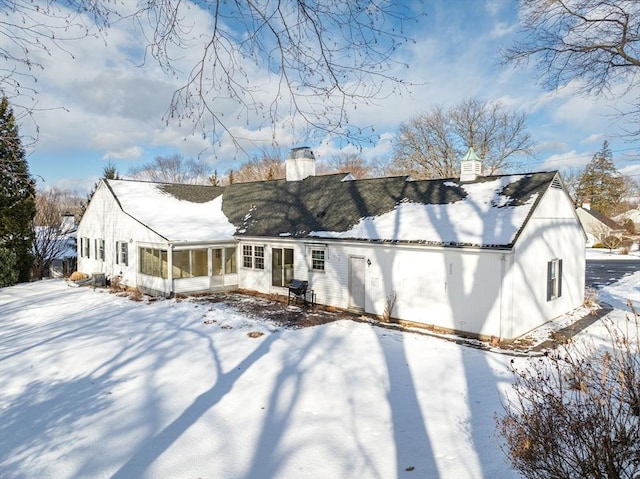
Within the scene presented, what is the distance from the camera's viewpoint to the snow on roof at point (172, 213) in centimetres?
1781

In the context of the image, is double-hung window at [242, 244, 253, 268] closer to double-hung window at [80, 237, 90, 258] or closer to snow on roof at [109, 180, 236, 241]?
snow on roof at [109, 180, 236, 241]

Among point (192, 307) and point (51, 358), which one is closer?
point (51, 358)

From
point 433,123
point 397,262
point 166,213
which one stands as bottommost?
point 397,262

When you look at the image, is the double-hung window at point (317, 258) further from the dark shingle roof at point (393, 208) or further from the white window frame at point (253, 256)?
the white window frame at point (253, 256)

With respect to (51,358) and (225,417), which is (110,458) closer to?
(225,417)

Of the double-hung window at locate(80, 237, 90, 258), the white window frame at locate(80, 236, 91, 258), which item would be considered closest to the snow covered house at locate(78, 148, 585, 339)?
the white window frame at locate(80, 236, 91, 258)

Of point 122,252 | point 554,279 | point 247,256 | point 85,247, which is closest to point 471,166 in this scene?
point 554,279

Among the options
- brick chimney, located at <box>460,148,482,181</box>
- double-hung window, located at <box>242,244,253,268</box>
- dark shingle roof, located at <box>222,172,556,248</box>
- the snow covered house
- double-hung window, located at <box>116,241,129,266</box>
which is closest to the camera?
the snow covered house

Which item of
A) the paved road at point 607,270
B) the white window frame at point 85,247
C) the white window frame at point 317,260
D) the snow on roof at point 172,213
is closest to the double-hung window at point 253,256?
the snow on roof at point 172,213

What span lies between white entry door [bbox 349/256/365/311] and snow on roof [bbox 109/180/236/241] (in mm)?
6655

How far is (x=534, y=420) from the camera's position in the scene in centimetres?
400

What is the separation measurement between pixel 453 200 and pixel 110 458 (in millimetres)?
12036

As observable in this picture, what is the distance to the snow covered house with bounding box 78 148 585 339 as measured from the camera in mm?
11555

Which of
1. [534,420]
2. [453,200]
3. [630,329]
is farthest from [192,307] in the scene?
[630,329]
